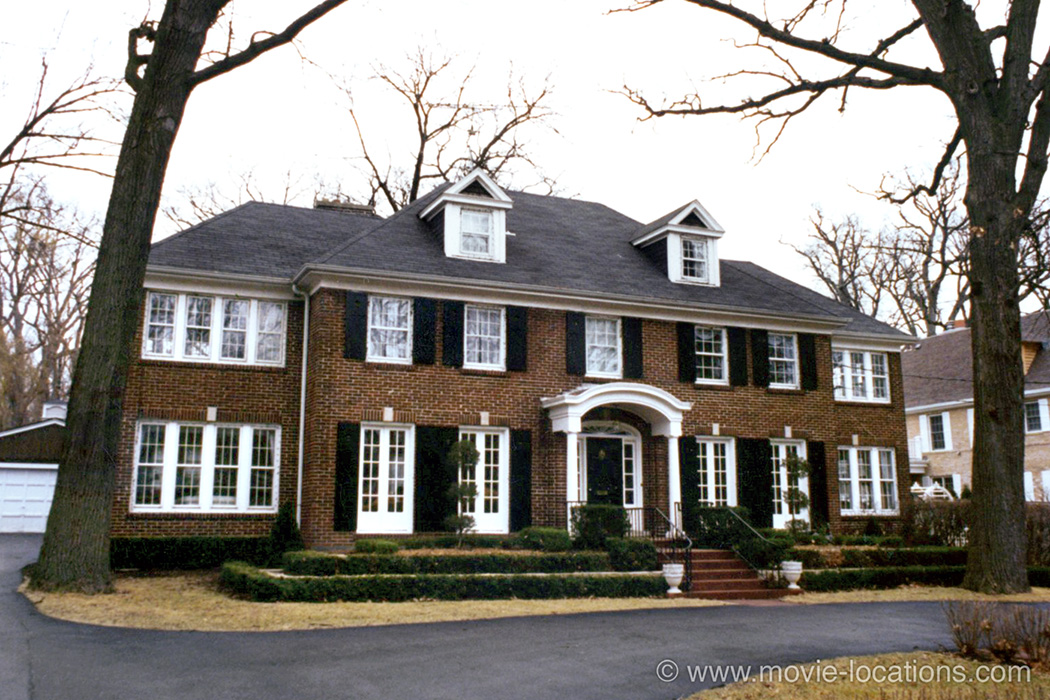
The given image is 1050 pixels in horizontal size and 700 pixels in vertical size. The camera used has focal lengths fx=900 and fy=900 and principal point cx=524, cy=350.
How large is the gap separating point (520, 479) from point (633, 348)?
13.4 ft

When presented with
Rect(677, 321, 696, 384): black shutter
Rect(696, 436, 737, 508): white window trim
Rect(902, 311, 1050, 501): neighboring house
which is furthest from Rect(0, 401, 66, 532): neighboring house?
Rect(902, 311, 1050, 501): neighboring house

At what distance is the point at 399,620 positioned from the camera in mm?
11516

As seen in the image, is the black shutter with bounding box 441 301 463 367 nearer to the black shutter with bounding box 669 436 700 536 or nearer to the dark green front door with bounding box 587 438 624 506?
the dark green front door with bounding box 587 438 624 506

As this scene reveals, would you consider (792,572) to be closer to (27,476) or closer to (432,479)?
(432,479)

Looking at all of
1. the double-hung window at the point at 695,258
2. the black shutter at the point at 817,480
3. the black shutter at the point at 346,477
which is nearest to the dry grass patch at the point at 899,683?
the black shutter at the point at 346,477

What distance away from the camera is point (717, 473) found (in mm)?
20781

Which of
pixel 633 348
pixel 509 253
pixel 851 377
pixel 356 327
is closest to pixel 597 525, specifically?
pixel 633 348

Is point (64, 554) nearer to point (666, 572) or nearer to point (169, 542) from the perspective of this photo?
point (169, 542)

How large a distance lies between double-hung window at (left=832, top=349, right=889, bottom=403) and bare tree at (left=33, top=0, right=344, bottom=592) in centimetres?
1592

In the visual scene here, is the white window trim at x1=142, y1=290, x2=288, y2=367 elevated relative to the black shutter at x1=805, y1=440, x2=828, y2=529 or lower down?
elevated

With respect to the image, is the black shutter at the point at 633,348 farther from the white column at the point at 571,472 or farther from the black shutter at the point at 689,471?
the white column at the point at 571,472

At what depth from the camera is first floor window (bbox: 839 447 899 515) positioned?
22922 millimetres

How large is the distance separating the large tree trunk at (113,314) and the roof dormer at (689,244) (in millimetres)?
11744

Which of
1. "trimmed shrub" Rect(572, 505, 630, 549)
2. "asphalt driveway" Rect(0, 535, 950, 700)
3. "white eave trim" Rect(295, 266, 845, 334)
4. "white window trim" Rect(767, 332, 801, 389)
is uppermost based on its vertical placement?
"white eave trim" Rect(295, 266, 845, 334)
